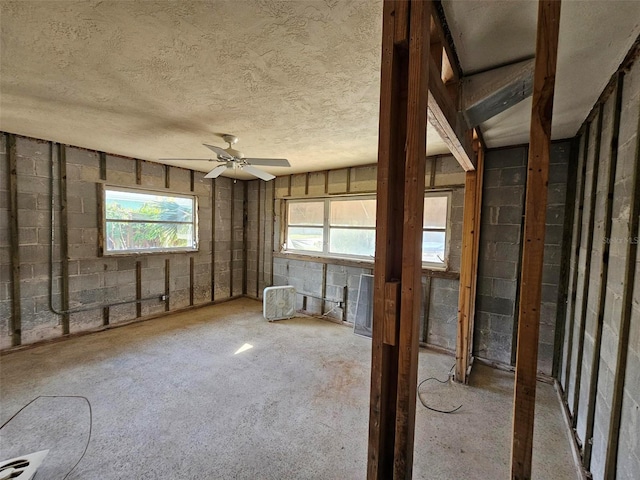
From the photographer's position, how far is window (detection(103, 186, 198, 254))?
3.98 metres

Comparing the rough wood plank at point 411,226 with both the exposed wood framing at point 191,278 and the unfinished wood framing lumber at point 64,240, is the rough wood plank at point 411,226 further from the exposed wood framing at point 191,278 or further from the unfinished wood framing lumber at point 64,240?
the exposed wood framing at point 191,278

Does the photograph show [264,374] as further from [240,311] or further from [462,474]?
[240,311]

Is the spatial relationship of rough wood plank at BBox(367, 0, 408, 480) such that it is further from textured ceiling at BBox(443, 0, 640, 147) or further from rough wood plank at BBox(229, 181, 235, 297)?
rough wood plank at BBox(229, 181, 235, 297)

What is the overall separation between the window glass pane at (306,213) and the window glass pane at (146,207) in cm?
187

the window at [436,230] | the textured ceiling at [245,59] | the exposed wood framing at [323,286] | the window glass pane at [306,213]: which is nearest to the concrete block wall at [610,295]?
the textured ceiling at [245,59]

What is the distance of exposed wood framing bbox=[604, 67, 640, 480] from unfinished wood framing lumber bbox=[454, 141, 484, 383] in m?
1.34

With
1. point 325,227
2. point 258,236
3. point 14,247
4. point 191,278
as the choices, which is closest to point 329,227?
point 325,227

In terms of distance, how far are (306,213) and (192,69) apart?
3414 mm

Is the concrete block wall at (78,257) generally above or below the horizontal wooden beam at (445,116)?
below

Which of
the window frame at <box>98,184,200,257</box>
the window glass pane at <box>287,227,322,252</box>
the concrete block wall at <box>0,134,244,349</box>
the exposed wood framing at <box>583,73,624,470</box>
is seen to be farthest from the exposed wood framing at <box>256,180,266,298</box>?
the exposed wood framing at <box>583,73,624,470</box>

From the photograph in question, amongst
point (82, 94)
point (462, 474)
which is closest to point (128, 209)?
point (82, 94)

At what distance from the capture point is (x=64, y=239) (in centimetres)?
356

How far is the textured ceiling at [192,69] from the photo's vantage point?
1303 millimetres

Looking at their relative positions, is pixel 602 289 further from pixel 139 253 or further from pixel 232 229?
pixel 232 229
